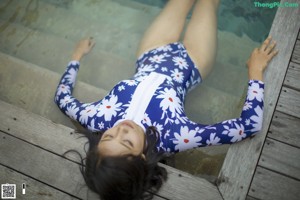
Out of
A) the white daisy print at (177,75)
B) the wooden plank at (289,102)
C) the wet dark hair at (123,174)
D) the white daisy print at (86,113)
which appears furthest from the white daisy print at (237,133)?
the white daisy print at (86,113)

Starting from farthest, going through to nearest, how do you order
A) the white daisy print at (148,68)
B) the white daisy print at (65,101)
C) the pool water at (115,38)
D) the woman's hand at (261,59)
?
the pool water at (115,38) → the white daisy print at (148,68) → the white daisy print at (65,101) → the woman's hand at (261,59)

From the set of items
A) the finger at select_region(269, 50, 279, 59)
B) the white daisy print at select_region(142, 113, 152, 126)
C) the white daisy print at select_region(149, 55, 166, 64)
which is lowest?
the white daisy print at select_region(142, 113, 152, 126)

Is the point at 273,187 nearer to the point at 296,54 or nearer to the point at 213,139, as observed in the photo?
the point at 213,139

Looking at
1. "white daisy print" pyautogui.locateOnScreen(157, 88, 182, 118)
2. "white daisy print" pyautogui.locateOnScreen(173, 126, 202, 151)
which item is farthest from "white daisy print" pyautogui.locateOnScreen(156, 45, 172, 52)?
"white daisy print" pyautogui.locateOnScreen(173, 126, 202, 151)

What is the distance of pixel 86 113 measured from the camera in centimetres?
223

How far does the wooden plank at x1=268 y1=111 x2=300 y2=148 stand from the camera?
2035 mm

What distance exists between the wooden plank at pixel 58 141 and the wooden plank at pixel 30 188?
0.36ft

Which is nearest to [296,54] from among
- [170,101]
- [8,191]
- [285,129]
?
[285,129]

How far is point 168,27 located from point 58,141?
1.48 metres

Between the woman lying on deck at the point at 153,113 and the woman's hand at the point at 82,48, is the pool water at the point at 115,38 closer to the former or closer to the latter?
the woman's hand at the point at 82,48

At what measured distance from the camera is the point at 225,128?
2025 mm

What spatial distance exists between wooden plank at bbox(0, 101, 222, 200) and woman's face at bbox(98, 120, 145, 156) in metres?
0.26

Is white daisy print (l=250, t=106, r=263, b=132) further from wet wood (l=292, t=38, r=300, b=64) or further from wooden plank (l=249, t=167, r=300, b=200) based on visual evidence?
wet wood (l=292, t=38, r=300, b=64)

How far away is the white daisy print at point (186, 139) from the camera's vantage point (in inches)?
81.0
